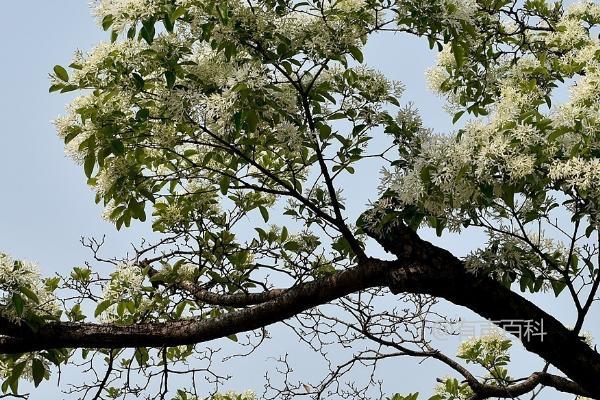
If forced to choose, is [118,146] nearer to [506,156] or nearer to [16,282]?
[16,282]

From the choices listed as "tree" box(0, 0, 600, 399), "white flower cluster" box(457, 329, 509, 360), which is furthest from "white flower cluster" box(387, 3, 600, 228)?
"white flower cluster" box(457, 329, 509, 360)

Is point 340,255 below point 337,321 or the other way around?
the other way around

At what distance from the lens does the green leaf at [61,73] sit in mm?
3266

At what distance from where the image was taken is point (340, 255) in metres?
4.09

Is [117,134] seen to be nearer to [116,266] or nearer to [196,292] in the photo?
[116,266]

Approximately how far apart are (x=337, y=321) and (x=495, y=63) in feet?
5.25

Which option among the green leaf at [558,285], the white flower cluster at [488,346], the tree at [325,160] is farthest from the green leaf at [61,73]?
the white flower cluster at [488,346]

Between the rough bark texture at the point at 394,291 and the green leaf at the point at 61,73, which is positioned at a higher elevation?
the green leaf at the point at 61,73

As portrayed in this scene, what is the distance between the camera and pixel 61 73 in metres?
3.27

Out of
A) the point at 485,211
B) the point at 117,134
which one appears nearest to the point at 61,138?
the point at 117,134

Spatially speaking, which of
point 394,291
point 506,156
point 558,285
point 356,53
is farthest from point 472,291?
point 356,53

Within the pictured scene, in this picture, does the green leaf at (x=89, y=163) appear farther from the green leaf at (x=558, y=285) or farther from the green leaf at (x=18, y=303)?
the green leaf at (x=558, y=285)

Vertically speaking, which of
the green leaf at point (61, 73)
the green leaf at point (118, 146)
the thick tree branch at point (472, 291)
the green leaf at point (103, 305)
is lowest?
the thick tree branch at point (472, 291)

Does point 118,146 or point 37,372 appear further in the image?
point 37,372
